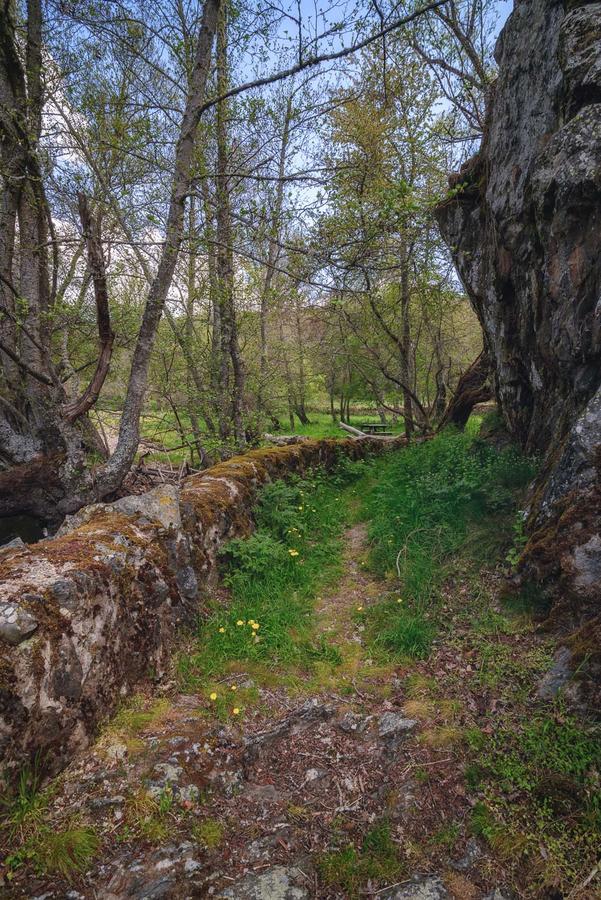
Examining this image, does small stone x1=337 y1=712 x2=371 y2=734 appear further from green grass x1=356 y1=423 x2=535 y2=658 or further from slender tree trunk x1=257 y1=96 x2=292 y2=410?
slender tree trunk x1=257 y1=96 x2=292 y2=410

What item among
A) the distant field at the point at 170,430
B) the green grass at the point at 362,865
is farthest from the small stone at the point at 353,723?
the distant field at the point at 170,430

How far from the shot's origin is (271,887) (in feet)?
6.47

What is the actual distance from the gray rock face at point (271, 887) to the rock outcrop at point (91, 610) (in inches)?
47.2

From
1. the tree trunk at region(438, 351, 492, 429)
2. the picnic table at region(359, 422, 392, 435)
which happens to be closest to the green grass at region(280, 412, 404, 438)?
the picnic table at region(359, 422, 392, 435)

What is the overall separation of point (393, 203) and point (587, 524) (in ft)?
14.3

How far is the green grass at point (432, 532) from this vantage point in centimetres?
388

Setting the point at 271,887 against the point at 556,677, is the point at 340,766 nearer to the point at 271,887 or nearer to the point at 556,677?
the point at 271,887

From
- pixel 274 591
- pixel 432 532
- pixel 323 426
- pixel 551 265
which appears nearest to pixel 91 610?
pixel 274 591

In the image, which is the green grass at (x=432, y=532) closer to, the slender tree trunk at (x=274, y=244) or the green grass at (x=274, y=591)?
the green grass at (x=274, y=591)

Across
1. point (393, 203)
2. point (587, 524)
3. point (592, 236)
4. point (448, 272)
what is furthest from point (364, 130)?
point (587, 524)

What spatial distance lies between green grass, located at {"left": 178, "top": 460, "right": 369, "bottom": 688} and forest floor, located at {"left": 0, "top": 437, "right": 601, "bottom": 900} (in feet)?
0.08

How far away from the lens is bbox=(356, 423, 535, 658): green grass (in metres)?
3.88

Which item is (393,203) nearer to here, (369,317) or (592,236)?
(592,236)

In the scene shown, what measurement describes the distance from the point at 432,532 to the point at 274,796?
11.5ft
